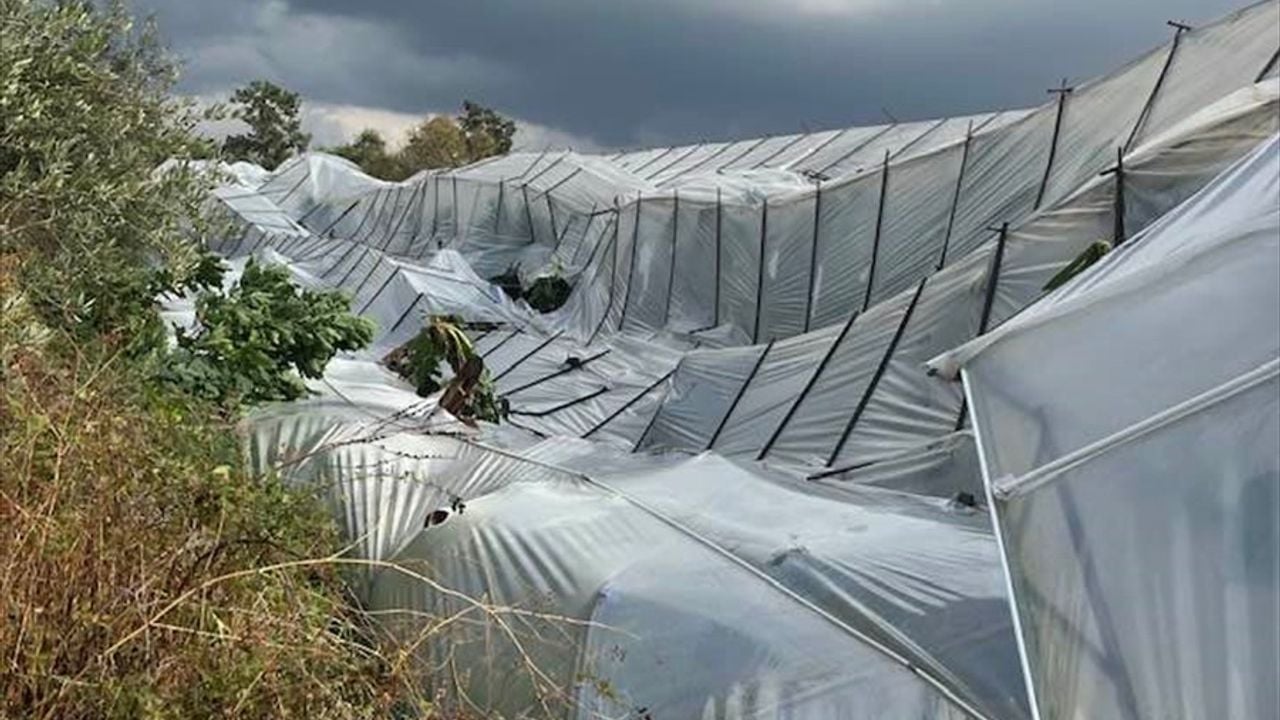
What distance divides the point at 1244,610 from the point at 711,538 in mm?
2660

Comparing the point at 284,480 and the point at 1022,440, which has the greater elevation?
the point at 1022,440

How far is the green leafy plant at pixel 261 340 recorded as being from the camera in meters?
8.62

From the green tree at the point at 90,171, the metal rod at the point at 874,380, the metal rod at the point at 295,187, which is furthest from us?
the metal rod at the point at 295,187

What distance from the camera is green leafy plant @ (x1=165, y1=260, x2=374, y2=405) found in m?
8.62

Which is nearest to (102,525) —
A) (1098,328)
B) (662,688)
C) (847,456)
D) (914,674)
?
(662,688)

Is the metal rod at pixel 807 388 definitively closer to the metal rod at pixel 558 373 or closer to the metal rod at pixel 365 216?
the metal rod at pixel 558 373

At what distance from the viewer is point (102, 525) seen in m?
3.63

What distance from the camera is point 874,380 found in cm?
959

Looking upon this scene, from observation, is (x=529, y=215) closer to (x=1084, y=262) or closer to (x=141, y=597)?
(x=1084, y=262)

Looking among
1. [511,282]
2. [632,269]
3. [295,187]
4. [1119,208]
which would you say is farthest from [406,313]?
[295,187]

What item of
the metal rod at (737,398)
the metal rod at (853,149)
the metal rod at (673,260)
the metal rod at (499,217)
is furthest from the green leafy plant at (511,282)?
the metal rod at (737,398)

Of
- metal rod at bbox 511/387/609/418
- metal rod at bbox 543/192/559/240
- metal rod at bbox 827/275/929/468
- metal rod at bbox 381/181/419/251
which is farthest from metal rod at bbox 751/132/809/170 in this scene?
metal rod at bbox 827/275/929/468

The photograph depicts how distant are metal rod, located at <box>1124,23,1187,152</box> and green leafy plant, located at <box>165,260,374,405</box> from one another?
6947 mm

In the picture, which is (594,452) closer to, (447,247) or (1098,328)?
(1098,328)
